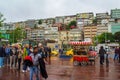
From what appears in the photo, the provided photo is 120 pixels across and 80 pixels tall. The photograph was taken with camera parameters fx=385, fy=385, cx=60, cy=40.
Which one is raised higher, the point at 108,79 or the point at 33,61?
the point at 33,61

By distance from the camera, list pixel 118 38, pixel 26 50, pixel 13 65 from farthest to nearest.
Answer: pixel 118 38 → pixel 13 65 → pixel 26 50

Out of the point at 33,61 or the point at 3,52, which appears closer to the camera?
the point at 33,61

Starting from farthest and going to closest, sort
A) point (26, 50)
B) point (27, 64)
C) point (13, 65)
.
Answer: point (13, 65)
point (26, 50)
point (27, 64)

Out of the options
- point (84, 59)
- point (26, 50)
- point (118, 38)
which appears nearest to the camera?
point (26, 50)

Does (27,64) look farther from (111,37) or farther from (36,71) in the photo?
(111,37)

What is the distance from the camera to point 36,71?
14383 mm

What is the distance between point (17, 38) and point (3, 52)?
412ft

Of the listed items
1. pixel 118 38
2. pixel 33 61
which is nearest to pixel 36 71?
pixel 33 61

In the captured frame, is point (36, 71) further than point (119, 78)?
No

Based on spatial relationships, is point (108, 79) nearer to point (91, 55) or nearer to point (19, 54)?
point (19, 54)

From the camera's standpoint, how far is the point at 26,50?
22.0m

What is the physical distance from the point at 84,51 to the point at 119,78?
12.4 meters

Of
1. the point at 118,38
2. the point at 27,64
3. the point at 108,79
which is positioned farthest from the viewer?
the point at 118,38

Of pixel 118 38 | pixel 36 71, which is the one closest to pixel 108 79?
pixel 36 71
